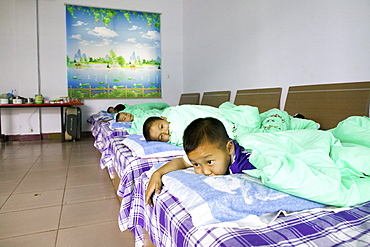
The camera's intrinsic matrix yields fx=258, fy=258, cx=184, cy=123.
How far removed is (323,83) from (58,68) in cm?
470

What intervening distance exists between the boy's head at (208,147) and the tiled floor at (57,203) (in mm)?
727

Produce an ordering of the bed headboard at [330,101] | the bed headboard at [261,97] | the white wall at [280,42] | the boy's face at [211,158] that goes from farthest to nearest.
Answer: the bed headboard at [261,97]
the white wall at [280,42]
the bed headboard at [330,101]
the boy's face at [211,158]

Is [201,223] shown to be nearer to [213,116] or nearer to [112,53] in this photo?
[213,116]

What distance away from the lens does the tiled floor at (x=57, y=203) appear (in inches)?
58.6

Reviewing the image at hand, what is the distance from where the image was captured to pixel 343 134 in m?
1.43

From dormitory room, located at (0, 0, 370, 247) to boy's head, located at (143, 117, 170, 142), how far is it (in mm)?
13

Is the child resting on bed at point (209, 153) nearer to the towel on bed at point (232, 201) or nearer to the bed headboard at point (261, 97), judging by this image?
the towel on bed at point (232, 201)

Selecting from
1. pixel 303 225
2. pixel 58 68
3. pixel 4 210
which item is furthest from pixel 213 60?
pixel 303 225

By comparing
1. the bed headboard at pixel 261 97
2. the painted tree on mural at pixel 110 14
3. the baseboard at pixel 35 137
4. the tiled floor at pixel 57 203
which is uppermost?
the painted tree on mural at pixel 110 14

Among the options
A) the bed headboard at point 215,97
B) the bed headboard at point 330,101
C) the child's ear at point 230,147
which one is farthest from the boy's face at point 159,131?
the bed headboard at point 215,97

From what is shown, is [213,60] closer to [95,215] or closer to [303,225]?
[95,215]

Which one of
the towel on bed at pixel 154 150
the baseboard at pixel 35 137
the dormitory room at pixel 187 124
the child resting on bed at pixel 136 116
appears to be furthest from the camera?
the baseboard at pixel 35 137

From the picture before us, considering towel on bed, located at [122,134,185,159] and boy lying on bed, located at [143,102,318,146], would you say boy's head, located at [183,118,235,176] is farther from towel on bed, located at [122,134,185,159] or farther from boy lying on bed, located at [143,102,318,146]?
boy lying on bed, located at [143,102,318,146]

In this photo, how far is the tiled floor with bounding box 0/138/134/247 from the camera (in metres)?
1.49
